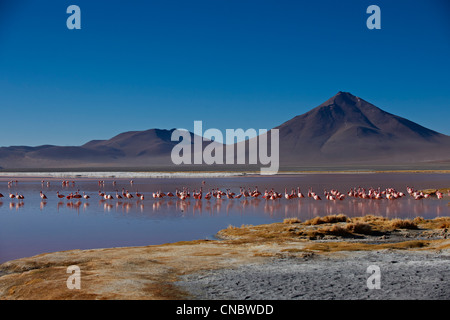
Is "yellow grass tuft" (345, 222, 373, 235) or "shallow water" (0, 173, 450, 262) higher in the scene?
"yellow grass tuft" (345, 222, 373, 235)

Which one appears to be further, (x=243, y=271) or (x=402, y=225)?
(x=402, y=225)

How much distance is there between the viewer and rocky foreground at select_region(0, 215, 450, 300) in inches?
295

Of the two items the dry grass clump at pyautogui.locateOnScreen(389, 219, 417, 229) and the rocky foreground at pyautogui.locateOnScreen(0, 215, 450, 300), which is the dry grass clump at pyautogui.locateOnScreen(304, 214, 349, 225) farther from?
the rocky foreground at pyautogui.locateOnScreen(0, 215, 450, 300)

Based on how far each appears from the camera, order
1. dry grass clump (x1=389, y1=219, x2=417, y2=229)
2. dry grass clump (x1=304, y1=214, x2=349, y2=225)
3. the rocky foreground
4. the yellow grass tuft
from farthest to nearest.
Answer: dry grass clump (x1=304, y1=214, x2=349, y2=225) → dry grass clump (x1=389, y1=219, x2=417, y2=229) → the yellow grass tuft → the rocky foreground

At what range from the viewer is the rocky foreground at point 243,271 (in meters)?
7.49

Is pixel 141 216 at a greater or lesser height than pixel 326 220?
lesser

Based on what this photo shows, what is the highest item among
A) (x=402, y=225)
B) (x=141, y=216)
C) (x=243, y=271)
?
(x=243, y=271)

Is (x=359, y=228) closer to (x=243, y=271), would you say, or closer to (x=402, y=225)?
(x=402, y=225)

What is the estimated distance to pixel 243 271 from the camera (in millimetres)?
9188

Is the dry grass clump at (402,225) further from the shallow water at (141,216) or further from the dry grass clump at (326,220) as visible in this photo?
the shallow water at (141,216)

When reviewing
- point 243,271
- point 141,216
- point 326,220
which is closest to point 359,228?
point 326,220

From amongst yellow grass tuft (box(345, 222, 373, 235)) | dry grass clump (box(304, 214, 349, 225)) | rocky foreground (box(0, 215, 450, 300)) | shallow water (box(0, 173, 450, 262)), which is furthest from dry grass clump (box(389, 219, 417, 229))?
shallow water (box(0, 173, 450, 262))

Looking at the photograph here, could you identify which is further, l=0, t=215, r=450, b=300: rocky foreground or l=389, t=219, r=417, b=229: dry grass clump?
l=389, t=219, r=417, b=229: dry grass clump
